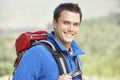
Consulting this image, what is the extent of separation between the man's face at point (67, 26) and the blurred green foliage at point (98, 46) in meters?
5.69

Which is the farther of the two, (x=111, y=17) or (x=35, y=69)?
(x=111, y=17)

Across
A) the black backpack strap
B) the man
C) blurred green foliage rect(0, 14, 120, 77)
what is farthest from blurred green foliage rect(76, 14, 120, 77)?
the black backpack strap

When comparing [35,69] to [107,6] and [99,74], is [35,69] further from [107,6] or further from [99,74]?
[107,6]

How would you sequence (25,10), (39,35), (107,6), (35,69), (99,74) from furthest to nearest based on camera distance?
1. (107,6)
2. (25,10)
3. (99,74)
4. (39,35)
5. (35,69)

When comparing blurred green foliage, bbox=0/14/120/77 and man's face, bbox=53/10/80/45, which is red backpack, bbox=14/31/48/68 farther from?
blurred green foliage, bbox=0/14/120/77

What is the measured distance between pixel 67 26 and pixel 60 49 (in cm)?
14

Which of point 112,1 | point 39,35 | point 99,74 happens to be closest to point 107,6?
point 112,1

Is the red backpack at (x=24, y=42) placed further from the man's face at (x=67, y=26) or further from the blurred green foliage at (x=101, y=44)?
the blurred green foliage at (x=101, y=44)

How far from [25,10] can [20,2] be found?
0.66ft

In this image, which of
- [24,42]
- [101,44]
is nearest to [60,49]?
[24,42]

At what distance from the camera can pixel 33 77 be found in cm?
254

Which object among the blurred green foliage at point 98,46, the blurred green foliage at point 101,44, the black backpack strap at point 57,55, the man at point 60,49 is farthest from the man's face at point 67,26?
the blurred green foliage at point 101,44

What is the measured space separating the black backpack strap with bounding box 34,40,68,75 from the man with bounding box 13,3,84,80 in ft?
0.07

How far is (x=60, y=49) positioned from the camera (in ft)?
8.83
